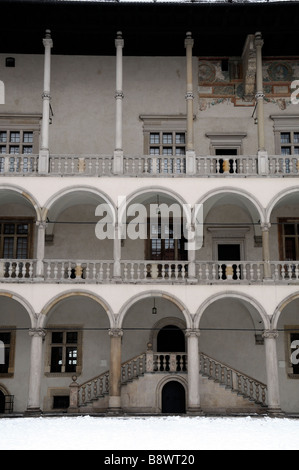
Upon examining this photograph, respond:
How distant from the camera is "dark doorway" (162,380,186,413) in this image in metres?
20.1

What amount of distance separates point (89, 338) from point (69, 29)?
1049 centimetres

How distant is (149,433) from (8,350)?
8832 millimetres

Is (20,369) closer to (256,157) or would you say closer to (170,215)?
(170,215)

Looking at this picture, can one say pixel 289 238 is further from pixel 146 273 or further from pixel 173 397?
pixel 173 397

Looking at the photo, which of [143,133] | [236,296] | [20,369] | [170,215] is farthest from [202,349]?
[143,133]

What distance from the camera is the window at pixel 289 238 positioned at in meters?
22.5

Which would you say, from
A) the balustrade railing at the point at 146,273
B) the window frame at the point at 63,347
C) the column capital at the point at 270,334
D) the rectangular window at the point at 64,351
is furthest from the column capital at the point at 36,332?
the column capital at the point at 270,334

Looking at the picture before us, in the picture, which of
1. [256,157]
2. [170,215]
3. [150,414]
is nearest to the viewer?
[150,414]

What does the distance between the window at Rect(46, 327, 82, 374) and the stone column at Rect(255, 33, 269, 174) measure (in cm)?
841

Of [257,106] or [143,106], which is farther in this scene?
[143,106]

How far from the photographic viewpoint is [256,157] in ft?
68.8

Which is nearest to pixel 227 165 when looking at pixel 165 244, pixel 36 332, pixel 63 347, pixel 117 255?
pixel 165 244

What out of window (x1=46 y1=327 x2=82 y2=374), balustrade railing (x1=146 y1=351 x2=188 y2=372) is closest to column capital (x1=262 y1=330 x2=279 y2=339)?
balustrade railing (x1=146 y1=351 x2=188 y2=372)

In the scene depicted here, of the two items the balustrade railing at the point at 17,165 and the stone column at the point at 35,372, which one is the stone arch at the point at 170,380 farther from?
the balustrade railing at the point at 17,165
